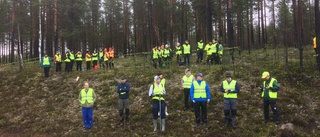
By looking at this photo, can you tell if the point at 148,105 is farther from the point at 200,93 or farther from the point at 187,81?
the point at 200,93

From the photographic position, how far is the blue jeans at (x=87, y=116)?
10688 millimetres

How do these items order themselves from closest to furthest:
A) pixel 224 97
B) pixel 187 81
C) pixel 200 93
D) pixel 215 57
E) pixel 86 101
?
pixel 200 93 → pixel 224 97 → pixel 86 101 → pixel 187 81 → pixel 215 57

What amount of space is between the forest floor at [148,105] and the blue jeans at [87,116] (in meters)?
0.30

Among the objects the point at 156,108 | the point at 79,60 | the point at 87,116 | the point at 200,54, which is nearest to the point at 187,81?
the point at 156,108

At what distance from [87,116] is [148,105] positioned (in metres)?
3.00

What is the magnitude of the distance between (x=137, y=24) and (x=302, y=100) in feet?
92.5

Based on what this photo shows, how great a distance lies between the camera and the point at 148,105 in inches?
495

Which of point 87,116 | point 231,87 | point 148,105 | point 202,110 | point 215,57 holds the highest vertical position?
point 215,57

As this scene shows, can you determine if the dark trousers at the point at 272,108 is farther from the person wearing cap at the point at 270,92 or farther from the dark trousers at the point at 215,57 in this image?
the dark trousers at the point at 215,57

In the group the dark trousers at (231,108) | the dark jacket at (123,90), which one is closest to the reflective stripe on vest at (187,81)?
the dark trousers at (231,108)

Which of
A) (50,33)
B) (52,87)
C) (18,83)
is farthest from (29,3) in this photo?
(52,87)

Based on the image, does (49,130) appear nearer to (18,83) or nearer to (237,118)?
(237,118)

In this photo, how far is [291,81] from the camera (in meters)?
13.2

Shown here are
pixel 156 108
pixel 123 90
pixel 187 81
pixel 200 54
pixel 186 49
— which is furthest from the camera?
pixel 200 54
